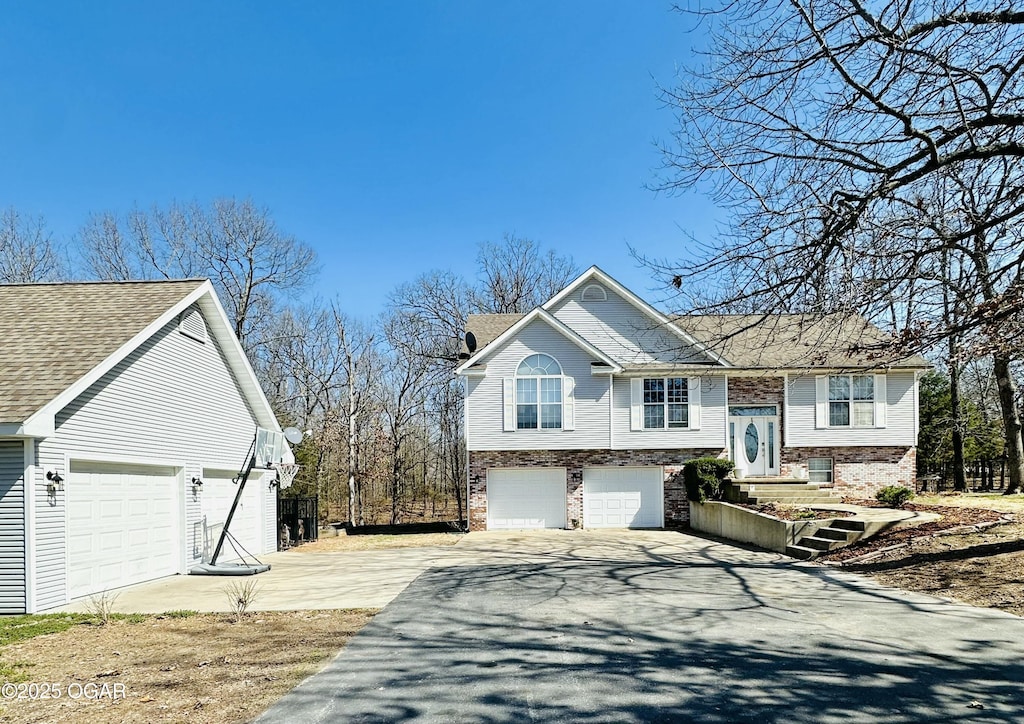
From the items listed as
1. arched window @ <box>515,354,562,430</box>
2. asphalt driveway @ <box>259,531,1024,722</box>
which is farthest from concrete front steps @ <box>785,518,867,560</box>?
arched window @ <box>515,354,562,430</box>

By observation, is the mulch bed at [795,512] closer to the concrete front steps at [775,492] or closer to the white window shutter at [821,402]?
the concrete front steps at [775,492]

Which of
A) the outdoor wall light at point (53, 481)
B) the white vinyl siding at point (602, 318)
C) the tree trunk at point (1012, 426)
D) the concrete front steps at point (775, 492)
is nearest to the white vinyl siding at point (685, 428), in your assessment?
the white vinyl siding at point (602, 318)

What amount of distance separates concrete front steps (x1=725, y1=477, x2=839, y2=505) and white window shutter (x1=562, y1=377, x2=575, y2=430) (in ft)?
15.9

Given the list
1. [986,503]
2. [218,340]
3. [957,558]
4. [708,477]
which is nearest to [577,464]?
[708,477]

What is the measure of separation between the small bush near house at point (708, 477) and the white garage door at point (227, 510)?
1210 centimetres

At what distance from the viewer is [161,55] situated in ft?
51.7

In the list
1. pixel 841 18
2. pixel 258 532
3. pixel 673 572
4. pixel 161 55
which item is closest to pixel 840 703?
pixel 841 18

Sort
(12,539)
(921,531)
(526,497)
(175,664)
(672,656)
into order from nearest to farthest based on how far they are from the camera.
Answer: (175,664), (672,656), (12,539), (921,531), (526,497)

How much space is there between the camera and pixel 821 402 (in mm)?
21484

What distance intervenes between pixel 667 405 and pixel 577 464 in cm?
334

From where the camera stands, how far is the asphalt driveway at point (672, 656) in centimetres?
516

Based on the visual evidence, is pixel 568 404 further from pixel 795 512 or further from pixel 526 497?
pixel 795 512

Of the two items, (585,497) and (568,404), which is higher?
(568,404)

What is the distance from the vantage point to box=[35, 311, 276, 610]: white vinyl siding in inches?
383
